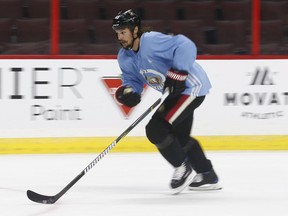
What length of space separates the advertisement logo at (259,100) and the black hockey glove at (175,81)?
185 centimetres

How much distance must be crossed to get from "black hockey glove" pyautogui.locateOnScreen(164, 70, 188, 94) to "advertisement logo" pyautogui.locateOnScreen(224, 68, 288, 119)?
1854 mm

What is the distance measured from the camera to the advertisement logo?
210 inches

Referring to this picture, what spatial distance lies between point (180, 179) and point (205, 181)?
18 centimetres

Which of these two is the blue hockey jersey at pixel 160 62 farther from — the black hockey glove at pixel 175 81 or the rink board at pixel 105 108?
the rink board at pixel 105 108

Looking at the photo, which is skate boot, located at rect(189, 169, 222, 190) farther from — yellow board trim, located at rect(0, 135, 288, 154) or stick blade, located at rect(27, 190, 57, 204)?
yellow board trim, located at rect(0, 135, 288, 154)

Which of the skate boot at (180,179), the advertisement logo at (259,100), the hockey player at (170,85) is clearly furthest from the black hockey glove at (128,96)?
the advertisement logo at (259,100)

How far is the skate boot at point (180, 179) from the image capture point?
3.69 m

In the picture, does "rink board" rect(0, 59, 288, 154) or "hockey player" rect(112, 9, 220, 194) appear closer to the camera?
"hockey player" rect(112, 9, 220, 194)

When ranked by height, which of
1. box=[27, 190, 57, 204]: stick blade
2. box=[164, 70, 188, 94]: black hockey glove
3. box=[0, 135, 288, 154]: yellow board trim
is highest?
box=[164, 70, 188, 94]: black hockey glove

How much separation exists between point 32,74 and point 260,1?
1754 millimetres

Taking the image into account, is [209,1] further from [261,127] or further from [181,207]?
[181,207]

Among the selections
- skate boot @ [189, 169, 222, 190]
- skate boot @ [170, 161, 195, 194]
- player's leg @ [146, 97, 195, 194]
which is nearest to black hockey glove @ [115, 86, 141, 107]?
player's leg @ [146, 97, 195, 194]

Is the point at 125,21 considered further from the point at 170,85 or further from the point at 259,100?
the point at 259,100

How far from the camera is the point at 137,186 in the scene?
13.1ft
